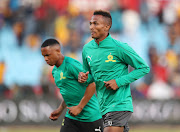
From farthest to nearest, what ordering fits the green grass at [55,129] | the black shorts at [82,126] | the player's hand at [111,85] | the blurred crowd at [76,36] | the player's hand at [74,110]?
the blurred crowd at [76,36] < the green grass at [55,129] < the black shorts at [82,126] < the player's hand at [74,110] < the player's hand at [111,85]

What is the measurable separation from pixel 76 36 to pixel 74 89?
9.46m

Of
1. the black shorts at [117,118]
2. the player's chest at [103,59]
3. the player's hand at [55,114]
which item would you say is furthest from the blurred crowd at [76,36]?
the black shorts at [117,118]

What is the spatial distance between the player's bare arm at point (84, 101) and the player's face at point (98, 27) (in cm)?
86

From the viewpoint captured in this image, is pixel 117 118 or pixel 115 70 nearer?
pixel 117 118

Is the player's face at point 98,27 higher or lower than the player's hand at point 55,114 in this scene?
higher

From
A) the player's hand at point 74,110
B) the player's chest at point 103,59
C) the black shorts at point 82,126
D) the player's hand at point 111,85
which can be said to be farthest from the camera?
the black shorts at point 82,126

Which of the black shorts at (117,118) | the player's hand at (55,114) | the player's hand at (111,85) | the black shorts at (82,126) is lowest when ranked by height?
the black shorts at (82,126)

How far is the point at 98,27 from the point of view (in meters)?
5.91

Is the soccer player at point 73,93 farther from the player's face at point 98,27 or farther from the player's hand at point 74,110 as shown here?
the player's face at point 98,27

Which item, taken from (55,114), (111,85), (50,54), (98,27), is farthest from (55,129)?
(111,85)

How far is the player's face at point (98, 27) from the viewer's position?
5.91 m

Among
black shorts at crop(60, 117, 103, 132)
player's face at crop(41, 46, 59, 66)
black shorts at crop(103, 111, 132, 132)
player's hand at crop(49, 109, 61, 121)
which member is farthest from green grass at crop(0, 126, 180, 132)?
black shorts at crop(103, 111, 132, 132)

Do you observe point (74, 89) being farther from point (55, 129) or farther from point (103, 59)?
point (55, 129)

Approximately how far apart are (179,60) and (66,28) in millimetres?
4557
